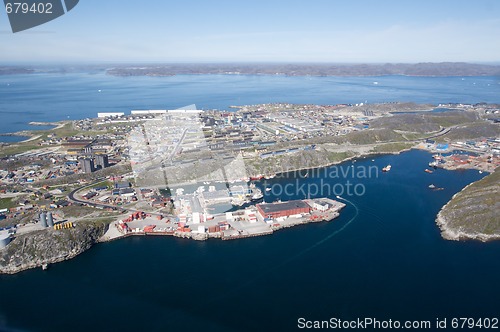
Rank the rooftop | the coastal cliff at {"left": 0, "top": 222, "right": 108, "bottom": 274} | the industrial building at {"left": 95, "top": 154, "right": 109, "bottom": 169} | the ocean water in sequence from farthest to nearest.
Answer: the ocean water < the industrial building at {"left": 95, "top": 154, "right": 109, "bottom": 169} < the rooftop < the coastal cliff at {"left": 0, "top": 222, "right": 108, "bottom": 274}

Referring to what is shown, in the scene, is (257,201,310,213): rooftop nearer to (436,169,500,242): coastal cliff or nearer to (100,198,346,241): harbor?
(100,198,346,241): harbor

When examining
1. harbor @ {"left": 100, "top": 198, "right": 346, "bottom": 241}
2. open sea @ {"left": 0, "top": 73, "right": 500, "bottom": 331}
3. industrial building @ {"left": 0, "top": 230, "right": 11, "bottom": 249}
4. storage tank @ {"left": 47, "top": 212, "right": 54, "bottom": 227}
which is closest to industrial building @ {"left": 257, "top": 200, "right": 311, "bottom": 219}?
harbor @ {"left": 100, "top": 198, "right": 346, "bottom": 241}

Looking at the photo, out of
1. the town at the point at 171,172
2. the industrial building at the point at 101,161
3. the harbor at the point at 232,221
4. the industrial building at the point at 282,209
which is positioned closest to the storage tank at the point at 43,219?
the town at the point at 171,172

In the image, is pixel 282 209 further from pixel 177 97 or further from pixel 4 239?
pixel 177 97

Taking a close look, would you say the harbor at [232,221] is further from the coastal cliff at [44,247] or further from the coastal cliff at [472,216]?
the coastal cliff at [472,216]

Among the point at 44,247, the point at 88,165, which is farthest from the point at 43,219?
the point at 88,165

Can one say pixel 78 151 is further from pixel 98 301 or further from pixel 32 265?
pixel 98 301
